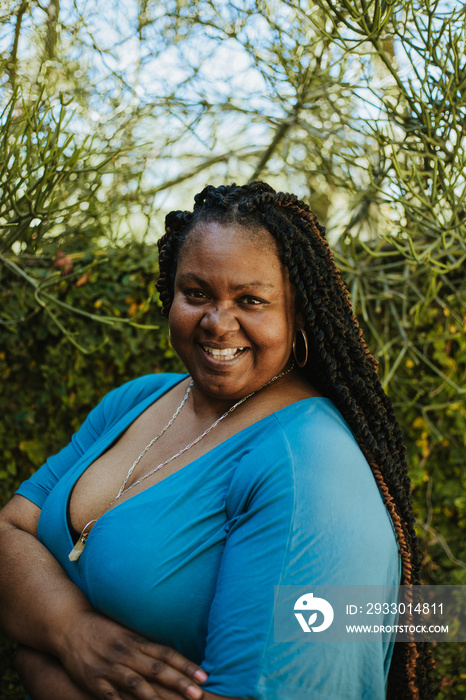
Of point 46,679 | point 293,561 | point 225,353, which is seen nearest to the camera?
point 293,561

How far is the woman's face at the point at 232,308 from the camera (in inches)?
65.7

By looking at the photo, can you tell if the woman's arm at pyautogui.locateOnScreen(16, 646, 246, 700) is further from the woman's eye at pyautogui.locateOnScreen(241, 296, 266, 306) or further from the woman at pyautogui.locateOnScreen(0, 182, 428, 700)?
the woman's eye at pyautogui.locateOnScreen(241, 296, 266, 306)

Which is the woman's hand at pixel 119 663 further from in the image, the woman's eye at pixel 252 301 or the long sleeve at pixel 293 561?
the woman's eye at pixel 252 301

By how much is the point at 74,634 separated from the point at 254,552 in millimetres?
634

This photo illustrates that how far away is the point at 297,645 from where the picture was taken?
1343 mm

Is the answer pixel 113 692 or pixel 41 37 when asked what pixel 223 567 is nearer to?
pixel 113 692

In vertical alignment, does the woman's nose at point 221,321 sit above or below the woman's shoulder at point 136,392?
above

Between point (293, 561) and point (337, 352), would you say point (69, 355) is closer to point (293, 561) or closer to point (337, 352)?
point (337, 352)

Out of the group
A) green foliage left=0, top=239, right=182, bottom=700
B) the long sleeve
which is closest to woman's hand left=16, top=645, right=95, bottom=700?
the long sleeve

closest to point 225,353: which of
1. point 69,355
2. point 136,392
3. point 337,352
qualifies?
point 337,352

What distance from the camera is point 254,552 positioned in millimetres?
1384

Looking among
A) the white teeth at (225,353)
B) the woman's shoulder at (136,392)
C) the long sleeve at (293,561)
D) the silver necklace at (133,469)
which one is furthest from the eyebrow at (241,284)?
the woman's shoulder at (136,392)

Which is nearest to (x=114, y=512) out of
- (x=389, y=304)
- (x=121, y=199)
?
(x=389, y=304)

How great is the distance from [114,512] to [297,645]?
66cm
